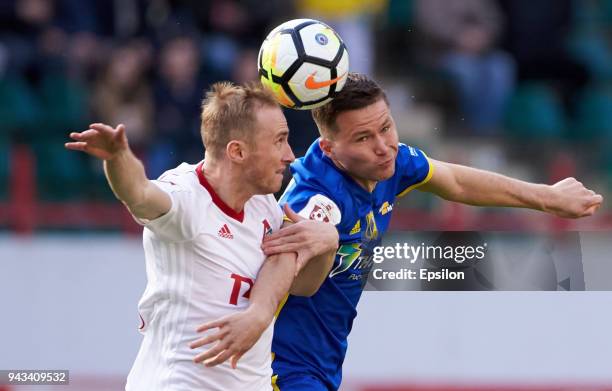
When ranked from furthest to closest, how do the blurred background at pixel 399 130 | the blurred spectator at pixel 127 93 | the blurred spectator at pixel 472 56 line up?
the blurred spectator at pixel 472 56 → the blurred spectator at pixel 127 93 → the blurred background at pixel 399 130

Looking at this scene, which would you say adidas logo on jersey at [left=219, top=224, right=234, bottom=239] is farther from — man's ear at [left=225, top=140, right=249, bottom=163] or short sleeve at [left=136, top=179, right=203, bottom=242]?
man's ear at [left=225, top=140, right=249, bottom=163]

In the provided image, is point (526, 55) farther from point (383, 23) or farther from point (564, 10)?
point (383, 23)

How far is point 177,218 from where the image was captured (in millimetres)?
4156

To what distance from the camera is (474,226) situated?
9.43 metres

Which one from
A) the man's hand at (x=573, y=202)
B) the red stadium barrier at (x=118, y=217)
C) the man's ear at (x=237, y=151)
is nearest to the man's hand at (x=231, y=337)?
the man's ear at (x=237, y=151)

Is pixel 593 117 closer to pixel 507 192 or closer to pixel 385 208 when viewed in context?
pixel 507 192

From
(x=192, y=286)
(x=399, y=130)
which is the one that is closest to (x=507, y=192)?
(x=192, y=286)

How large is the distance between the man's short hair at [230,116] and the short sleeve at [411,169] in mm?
1177

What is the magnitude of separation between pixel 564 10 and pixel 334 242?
8.83 metres

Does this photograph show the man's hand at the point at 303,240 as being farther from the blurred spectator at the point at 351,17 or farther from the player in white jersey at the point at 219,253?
the blurred spectator at the point at 351,17

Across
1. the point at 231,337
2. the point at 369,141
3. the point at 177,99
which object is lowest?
the point at 231,337

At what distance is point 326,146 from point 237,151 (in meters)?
0.93

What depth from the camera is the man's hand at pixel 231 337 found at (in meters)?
4.11

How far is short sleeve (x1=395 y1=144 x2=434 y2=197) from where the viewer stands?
18.0 feet
